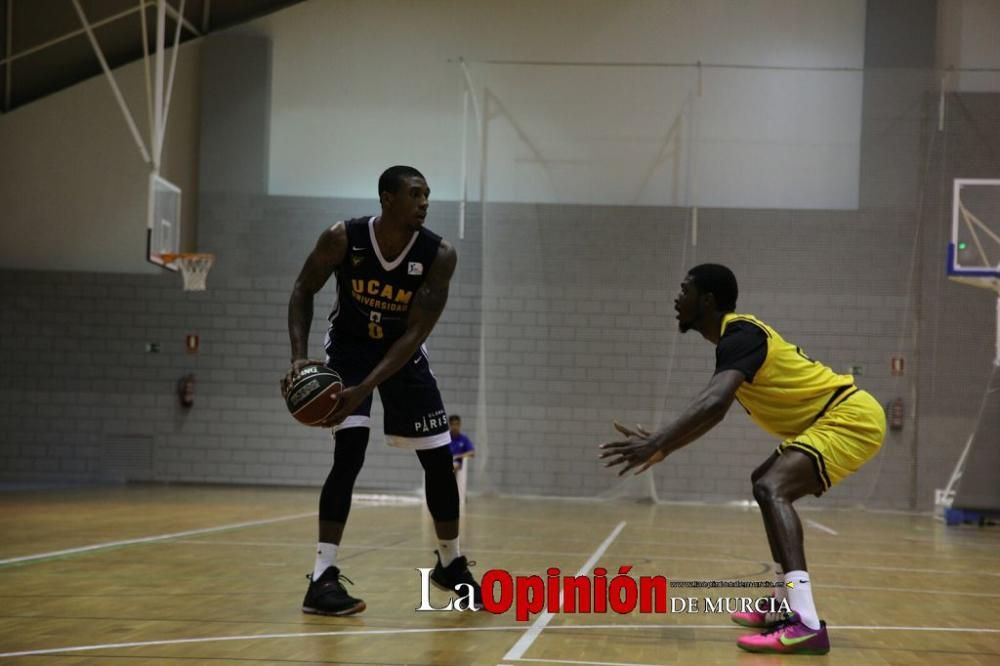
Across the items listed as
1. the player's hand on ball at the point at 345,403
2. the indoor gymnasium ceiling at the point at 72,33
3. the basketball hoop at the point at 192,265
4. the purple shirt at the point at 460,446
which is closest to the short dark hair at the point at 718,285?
the player's hand on ball at the point at 345,403

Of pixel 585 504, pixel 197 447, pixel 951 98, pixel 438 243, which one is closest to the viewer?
pixel 438 243

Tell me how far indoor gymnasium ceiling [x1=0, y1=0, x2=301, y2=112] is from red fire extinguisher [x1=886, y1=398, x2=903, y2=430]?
10.6 m

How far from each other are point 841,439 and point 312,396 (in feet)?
6.90

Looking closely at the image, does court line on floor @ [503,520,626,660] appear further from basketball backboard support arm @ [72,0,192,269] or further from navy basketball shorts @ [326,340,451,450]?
basketball backboard support arm @ [72,0,192,269]

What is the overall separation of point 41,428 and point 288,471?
12.3 feet

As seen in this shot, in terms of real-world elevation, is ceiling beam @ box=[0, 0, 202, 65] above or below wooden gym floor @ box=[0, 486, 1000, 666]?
above

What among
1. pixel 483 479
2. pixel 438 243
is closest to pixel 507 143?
pixel 483 479

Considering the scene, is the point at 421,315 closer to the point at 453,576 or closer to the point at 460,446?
the point at 453,576

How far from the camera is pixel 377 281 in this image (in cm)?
526

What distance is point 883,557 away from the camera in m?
9.00

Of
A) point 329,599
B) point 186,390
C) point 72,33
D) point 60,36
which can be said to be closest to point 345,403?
point 329,599

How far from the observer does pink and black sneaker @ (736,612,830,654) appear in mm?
4348

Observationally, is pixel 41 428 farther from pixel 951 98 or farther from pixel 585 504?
pixel 951 98

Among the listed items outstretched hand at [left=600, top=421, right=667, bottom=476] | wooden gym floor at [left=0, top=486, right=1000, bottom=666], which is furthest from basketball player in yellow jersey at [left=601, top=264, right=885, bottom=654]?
outstretched hand at [left=600, top=421, right=667, bottom=476]
